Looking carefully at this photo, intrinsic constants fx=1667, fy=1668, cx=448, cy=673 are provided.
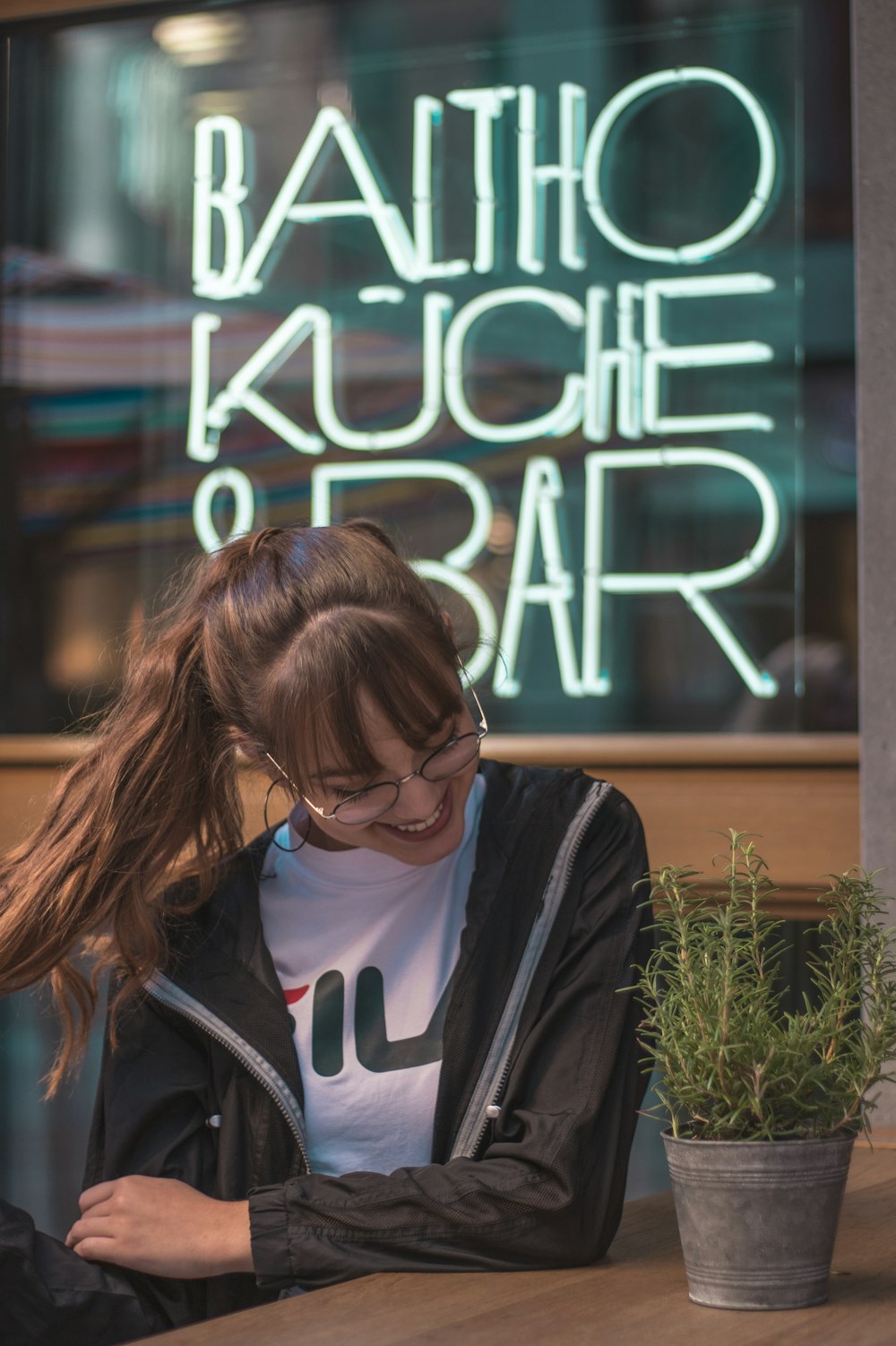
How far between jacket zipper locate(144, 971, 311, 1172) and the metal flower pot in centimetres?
53

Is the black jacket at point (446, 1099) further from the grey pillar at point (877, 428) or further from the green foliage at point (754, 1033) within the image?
the grey pillar at point (877, 428)

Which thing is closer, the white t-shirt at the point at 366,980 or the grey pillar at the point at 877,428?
the white t-shirt at the point at 366,980

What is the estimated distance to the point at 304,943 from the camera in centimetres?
168

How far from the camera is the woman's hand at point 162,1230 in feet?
4.57

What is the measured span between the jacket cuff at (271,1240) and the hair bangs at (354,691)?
375 mm

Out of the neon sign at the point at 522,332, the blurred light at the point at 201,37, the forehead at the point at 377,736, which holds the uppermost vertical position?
the blurred light at the point at 201,37

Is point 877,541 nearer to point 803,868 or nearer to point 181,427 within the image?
point 803,868

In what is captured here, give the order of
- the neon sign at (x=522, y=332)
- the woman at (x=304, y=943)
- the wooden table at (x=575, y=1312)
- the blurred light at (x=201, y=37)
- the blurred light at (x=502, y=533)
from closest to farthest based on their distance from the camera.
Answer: the wooden table at (x=575, y=1312) → the woman at (x=304, y=943) → the neon sign at (x=522, y=332) → the blurred light at (x=502, y=533) → the blurred light at (x=201, y=37)

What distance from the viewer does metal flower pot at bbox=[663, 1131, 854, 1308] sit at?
107cm

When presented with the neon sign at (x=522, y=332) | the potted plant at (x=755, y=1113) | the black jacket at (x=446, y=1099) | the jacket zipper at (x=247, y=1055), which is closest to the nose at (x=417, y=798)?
the black jacket at (x=446, y=1099)

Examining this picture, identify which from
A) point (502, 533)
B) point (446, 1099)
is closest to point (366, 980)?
point (446, 1099)

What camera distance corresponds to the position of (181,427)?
328 cm

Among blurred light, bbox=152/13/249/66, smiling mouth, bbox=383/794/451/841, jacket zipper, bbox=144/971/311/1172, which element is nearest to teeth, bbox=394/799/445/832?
smiling mouth, bbox=383/794/451/841

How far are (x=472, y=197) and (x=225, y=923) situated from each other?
1860 millimetres
